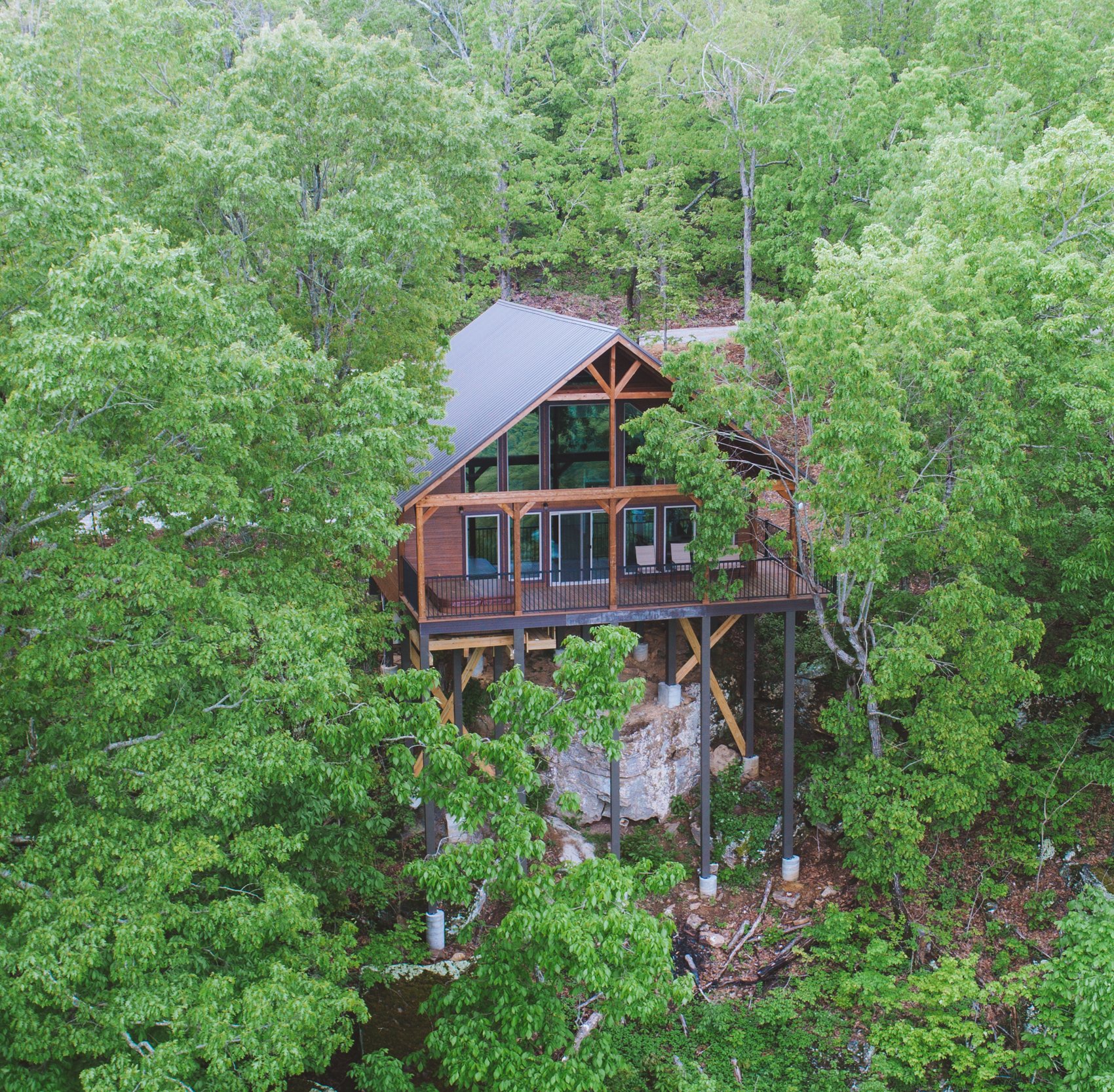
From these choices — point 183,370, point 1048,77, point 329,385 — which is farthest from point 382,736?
point 1048,77

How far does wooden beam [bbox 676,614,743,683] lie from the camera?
20.0 metres

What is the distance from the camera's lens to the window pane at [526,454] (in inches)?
766

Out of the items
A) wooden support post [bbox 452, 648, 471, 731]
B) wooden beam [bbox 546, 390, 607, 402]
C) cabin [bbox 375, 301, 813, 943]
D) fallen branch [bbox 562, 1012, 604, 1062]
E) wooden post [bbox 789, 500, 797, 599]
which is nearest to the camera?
fallen branch [bbox 562, 1012, 604, 1062]

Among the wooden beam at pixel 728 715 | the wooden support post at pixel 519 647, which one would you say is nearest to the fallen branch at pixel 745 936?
the wooden beam at pixel 728 715

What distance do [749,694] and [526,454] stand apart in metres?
7.35

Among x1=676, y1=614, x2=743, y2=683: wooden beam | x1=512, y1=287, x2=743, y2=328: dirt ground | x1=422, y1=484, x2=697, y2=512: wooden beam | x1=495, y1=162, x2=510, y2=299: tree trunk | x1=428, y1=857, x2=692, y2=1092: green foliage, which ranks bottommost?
x1=428, y1=857, x2=692, y2=1092: green foliage

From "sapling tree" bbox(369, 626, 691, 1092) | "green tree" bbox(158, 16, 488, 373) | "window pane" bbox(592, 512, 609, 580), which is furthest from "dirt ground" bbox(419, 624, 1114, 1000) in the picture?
"green tree" bbox(158, 16, 488, 373)

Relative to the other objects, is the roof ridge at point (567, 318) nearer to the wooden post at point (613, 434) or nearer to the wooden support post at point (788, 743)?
the wooden post at point (613, 434)

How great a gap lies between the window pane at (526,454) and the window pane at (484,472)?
25 centimetres

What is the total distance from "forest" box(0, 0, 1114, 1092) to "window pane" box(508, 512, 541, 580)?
9.25 ft

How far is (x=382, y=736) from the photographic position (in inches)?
478

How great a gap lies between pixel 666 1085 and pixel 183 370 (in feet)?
40.9

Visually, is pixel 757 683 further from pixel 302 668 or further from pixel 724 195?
pixel 724 195

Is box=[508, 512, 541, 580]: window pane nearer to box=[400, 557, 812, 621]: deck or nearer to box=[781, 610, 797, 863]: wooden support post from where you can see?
box=[400, 557, 812, 621]: deck
